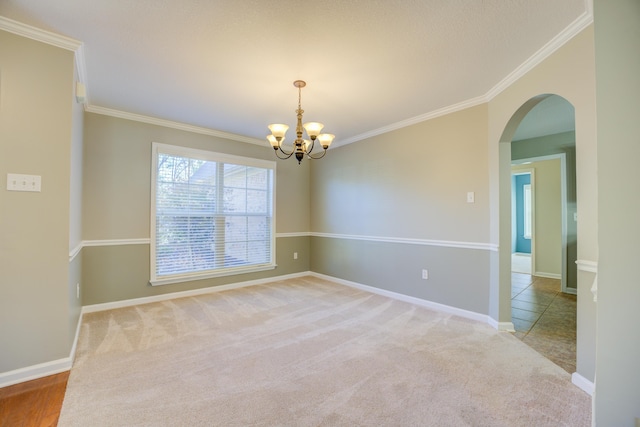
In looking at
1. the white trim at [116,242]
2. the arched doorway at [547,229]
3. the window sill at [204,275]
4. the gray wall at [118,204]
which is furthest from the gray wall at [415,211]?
the white trim at [116,242]

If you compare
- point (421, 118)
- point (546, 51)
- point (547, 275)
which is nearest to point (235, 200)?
point (421, 118)

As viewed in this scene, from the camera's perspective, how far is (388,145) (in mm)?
3967

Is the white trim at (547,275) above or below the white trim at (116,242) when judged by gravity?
below

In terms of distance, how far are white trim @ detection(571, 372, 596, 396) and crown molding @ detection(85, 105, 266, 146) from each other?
4.62 m

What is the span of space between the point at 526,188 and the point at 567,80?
7344 mm

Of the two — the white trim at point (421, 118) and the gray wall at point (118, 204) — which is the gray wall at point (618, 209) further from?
the gray wall at point (118, 204)

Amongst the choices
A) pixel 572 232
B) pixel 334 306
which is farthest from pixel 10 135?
pixel 572 232

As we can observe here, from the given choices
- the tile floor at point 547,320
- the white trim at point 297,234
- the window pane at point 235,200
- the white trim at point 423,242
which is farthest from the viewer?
the white trim at point 297,234

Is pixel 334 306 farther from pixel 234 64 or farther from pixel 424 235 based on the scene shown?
pixel 234 64

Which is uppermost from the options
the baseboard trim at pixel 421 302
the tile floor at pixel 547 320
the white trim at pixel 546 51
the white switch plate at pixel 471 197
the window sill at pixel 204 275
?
the white trim at pixel 546 51

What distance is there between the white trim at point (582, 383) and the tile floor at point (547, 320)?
180mm

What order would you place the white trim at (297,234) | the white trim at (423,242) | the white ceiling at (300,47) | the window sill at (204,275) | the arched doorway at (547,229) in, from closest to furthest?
the white ceiling at (300,47) < the arched doorway at (547,229) < the white trim at (423,242) < the window sill at (204,275) < the white trim at (297,234)

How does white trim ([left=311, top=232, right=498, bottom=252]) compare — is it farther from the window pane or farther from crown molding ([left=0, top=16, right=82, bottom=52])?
crown molding ([left=0, top=16, right=82, bottom=52])

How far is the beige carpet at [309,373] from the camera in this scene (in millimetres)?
1560
